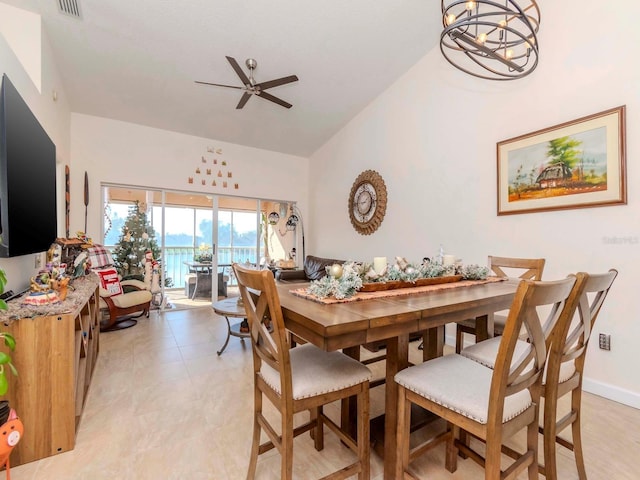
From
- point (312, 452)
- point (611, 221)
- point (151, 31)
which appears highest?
point (151, 31)

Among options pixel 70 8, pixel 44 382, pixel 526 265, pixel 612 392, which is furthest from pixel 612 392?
pixel 70 8

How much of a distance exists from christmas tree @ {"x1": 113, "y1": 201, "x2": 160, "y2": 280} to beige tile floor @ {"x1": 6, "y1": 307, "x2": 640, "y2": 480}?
1.93 m

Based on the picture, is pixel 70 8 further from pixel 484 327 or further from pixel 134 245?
pixel 484 327

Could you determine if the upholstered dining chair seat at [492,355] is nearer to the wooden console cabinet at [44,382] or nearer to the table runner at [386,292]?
the table runner at [386,292]

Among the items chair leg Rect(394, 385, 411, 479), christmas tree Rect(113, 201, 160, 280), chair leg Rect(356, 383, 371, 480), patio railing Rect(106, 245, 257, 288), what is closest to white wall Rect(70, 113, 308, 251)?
christmas tree Rect(113, 201, 160, 280)

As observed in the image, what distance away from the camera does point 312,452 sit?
164 centimetres

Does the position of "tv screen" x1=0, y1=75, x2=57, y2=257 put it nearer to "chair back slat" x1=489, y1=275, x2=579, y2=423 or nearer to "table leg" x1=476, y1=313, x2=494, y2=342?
"chair back slat" x1=489, y1=275, x2=579, y2=423

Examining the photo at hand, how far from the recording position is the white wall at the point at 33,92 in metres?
1.91

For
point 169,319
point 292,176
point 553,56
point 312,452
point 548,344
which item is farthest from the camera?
point 292,176

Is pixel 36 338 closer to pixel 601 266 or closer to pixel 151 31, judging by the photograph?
pixel 151 31

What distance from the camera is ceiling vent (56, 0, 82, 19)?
2.53 m

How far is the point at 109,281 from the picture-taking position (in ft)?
12.4

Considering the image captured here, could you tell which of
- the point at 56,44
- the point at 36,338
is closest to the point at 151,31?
the point at 56,44

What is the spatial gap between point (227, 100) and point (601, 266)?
176 inches
